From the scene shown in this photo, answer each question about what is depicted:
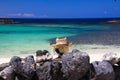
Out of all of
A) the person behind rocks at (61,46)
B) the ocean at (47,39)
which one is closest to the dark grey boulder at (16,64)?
the person behind rocks at (61,46)

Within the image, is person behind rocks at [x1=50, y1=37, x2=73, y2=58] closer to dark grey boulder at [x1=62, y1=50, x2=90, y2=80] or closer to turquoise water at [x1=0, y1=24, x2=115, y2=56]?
dark grey boulder at [x1=62, y1=50, x2=90, y2=80]

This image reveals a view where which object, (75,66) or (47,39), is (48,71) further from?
(47,39)

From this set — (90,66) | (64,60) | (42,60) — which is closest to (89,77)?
(90,66)

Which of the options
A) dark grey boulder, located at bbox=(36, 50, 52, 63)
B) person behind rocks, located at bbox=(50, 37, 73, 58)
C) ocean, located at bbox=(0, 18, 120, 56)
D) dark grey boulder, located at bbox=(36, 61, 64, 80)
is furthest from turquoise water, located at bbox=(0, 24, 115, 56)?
dark grey boulder, located at bbox=(36, 61, 64, 80)

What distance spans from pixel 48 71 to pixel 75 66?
1.49 ft

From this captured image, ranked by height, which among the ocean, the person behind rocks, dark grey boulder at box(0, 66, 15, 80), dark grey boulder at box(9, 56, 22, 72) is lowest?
the ocean

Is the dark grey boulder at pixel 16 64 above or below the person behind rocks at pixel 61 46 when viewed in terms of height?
below

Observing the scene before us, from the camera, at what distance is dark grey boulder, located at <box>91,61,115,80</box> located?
5.27m

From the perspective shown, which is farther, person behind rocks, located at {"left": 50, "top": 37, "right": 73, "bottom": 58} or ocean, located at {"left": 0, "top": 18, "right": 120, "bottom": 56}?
ocean, located at {"left": 0, "top": 18, "right": 120, "bottom": 56}

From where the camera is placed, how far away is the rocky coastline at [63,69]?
5145 millimetres

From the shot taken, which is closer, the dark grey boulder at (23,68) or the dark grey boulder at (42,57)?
the dark grey boulder at (23,68)

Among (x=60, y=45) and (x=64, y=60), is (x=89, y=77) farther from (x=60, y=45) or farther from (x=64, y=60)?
(x=60, y=45)

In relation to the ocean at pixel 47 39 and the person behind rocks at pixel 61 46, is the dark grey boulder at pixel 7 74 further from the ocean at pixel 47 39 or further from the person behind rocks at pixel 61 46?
the ocean at pixel 47 39

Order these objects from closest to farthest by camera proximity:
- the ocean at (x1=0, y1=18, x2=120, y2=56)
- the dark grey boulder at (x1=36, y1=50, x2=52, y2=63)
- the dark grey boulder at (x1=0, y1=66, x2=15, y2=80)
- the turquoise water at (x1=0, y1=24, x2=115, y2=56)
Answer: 1. the dark grey boulder at (x1=0, y1=66, x2=15, y2=80)
2. the dark grey boulder at (x1=36, y1=50, x2=52, y2=63)
3. the turquoise water at (x1=0, y1=24, x2=115, y2=56)
4. the ocean at (x1=0, y1=18, x2=120, y2=56)
